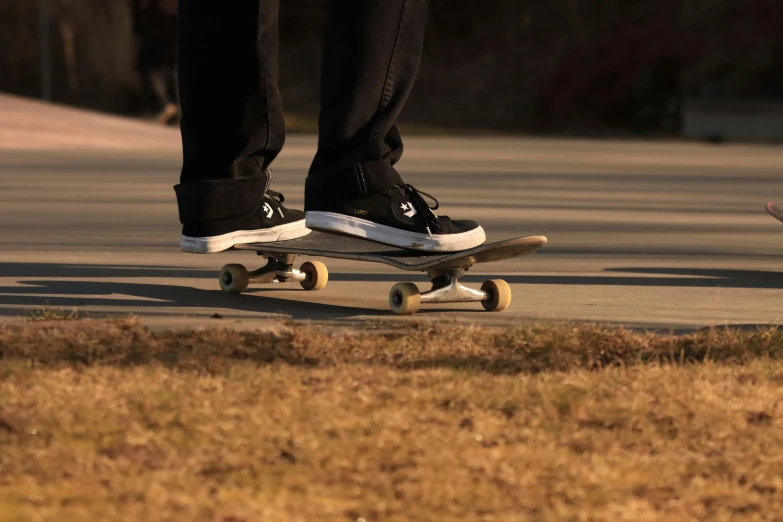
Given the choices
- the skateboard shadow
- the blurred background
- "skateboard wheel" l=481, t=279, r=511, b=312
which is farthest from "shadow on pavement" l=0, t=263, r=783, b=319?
the blurred background

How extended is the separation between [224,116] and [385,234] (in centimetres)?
70

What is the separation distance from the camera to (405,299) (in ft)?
16.4

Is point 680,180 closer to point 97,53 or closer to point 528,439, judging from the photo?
point 528,439

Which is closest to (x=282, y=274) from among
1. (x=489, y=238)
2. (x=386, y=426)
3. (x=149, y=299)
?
(x=149, y=299)

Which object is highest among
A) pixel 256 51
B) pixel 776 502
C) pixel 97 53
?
pixel 97 53

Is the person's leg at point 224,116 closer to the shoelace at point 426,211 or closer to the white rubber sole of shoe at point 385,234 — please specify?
the white rubber sole of shoe at point 385,234

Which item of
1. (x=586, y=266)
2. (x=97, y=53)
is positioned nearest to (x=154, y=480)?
(x=586, y=266)

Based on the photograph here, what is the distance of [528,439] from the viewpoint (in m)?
3.25

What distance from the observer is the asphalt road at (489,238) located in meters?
5.28

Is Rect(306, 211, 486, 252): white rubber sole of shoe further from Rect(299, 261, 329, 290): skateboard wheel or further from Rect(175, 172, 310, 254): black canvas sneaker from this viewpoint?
Rect(299, 261, 329, 290): skateboard wheel

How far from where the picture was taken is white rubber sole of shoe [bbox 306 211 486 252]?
5.10 m

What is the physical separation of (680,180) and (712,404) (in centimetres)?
1288

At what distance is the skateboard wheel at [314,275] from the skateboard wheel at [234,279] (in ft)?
0.77

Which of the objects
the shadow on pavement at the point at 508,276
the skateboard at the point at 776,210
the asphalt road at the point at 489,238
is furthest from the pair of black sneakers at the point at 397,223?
the skateboard at the point at 776,210
